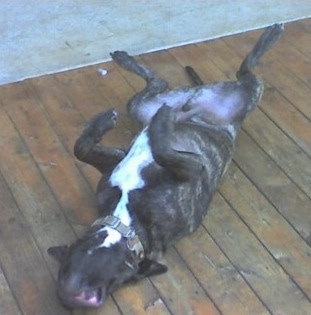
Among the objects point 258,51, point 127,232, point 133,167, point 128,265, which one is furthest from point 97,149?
point 258,51

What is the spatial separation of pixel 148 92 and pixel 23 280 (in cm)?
110

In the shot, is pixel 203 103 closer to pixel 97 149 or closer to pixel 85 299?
pixel 97 149

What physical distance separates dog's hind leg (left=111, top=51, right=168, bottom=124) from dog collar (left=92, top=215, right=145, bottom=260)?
80 centimetres

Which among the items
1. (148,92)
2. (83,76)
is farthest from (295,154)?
(83,76)

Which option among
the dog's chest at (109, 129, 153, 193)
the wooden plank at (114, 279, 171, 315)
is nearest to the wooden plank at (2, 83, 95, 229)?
the dog's chest at (109, 129, 153, 193)

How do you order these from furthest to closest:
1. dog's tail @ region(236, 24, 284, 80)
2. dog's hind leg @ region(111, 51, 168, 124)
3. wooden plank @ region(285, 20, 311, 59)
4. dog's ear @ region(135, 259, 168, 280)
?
wooden plank @ region(285, 20, 311, 59) < dog's tail @ region(236, 24, 284, 80) < dog's hind leg @ region(111, 51, 168, 124) < dog's ear @ region(135, 259, 168, 280)

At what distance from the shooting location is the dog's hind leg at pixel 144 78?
3492 millimetres

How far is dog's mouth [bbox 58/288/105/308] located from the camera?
249cm

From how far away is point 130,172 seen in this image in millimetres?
2936

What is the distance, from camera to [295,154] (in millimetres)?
3451

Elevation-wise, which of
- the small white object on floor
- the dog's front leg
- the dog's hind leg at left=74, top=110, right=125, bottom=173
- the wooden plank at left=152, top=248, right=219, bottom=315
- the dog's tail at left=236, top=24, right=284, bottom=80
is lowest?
the small white object on floor

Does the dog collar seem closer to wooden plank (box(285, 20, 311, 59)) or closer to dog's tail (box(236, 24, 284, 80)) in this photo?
dog's tail (box(236, 24, 284, 80))

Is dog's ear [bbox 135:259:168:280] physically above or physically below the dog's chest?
below

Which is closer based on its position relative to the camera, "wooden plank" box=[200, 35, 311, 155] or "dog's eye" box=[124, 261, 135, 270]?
"dog's eye" box=[124, 261, 135, 270]
